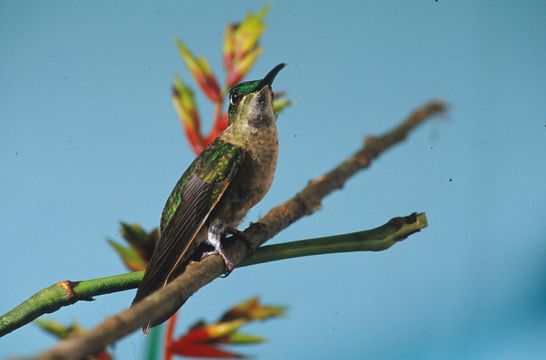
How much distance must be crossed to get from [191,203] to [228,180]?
0.05 meters

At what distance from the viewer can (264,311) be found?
92 centimetres

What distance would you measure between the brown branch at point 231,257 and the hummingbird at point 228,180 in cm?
6

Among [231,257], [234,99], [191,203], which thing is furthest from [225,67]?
[231,257]

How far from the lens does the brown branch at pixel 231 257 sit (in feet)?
1.04

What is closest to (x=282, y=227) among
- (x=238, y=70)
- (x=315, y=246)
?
(x=315, y=246)

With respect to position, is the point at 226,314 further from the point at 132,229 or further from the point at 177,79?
the point at 177,79

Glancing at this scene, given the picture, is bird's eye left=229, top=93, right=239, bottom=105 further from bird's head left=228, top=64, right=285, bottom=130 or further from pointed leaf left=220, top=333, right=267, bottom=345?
pointed leaf left=220, top=333, right=267, bottom=345

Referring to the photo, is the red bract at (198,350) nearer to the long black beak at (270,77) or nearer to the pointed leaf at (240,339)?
the pointed leaf at (240,339)

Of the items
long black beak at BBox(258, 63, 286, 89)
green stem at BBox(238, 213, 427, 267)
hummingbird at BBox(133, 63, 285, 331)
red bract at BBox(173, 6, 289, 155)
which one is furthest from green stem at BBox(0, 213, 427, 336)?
red bract at BBox(173, 6, 289, 155)

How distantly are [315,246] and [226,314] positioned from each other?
0.33m

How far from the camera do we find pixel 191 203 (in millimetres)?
775

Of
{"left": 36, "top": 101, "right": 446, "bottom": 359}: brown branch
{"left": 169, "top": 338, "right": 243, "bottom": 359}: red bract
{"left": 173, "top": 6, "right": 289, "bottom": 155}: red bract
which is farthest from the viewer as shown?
{"left": 173, "top": 6, "right": 289, "bottom": 155}: red bract

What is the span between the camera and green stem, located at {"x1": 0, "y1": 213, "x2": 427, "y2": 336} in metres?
0.62

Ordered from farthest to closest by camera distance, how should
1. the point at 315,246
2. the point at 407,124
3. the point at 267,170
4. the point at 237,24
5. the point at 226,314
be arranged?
the point at 237,24
the point at 226,314
the point at 267,170
the point at 315,246
the point at 407,124
